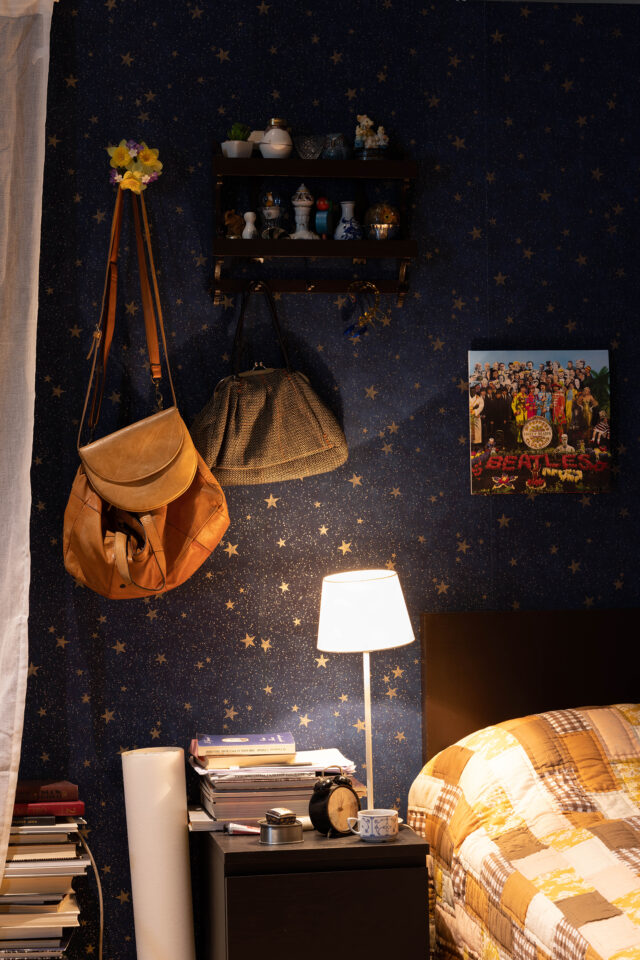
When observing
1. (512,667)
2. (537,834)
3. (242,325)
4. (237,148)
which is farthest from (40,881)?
(237,148)

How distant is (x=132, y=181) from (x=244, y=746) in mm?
1424

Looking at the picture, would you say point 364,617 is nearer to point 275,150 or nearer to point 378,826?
point 378,826

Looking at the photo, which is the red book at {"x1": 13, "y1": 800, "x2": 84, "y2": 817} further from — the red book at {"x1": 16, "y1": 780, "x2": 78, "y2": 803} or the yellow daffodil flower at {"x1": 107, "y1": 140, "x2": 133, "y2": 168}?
the yellow daffodil flower at {"x1": 107, "y1": 140, "x2": 133, "y2": 168}

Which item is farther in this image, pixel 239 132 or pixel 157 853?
pixel 239 132

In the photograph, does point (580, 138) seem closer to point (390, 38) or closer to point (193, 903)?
point (390, 38)

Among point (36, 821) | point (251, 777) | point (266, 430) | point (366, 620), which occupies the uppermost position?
point (266, 430)

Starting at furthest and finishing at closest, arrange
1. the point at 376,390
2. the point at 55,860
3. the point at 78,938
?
the point at 376,390
the point at 78,938
the point at 55,860

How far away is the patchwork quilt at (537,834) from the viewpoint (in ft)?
5.98

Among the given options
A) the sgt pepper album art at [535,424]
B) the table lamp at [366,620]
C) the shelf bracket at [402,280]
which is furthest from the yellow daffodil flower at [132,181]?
the table lamp at [366,620]

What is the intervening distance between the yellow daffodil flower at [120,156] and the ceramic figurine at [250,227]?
327 mm

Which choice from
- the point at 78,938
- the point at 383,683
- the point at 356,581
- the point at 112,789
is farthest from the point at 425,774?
the point at 78,938

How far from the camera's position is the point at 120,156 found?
2566 millimetres

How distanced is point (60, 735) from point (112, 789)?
194 millimetres

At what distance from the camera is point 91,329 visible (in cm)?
269
